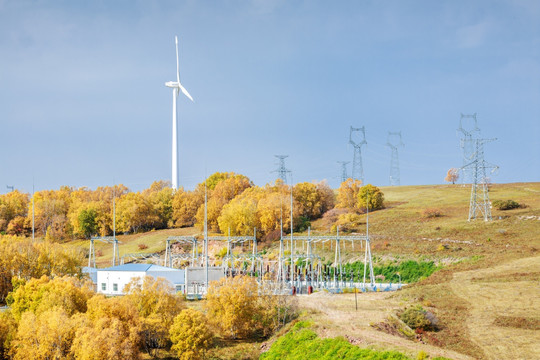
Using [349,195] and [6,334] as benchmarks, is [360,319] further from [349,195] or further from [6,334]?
[349,195]

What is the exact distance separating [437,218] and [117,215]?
64.8 m

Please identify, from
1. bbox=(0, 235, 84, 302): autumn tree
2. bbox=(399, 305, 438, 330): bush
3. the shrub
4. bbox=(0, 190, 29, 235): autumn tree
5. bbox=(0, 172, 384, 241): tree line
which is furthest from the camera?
bbox=(0, 190, 29, 235): autumn tree

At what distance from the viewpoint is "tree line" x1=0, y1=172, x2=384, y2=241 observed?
99188 mm

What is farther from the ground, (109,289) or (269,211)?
(269,211)

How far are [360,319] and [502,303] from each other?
1115cm

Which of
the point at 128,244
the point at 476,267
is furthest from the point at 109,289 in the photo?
the point at 128,244

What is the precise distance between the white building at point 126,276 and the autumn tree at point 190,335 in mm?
17920

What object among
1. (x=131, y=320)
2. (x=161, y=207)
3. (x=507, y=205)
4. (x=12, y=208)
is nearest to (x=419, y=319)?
(x=131, y=320)

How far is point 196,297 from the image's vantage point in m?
54.2

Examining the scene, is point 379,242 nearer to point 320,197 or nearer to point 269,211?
point 269,211

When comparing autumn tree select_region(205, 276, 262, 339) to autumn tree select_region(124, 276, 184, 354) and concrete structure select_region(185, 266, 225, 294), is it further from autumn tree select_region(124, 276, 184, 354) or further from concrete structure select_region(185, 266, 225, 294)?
concrete structure select_region(185, 266, 225, 294)

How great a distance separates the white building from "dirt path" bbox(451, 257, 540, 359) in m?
26.8

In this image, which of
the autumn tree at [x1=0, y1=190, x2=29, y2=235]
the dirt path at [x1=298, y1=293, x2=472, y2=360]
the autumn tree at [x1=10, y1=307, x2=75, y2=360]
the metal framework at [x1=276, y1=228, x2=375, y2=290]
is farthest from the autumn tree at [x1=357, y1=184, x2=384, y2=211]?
the autumn tree at [x1=10, y1=307, x2=75, y2=360]

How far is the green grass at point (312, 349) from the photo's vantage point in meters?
32.9
